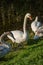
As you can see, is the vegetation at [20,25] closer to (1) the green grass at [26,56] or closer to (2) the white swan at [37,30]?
(1) the green grass at [26,56]

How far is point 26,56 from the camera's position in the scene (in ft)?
30.1

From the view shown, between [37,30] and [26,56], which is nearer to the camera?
[26,56]

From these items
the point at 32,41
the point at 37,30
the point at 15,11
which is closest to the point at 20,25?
the point at 37,30

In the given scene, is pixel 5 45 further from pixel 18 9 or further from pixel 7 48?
pixel 18 9

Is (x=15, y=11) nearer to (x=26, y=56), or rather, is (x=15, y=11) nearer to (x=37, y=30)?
(x=37, y=30)

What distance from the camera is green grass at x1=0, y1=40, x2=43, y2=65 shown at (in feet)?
27.8

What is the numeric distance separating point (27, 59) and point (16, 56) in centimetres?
90

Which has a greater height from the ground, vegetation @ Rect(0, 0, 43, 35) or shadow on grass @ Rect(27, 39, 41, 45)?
vegetation @ Rect(0, 0, 43, 35)

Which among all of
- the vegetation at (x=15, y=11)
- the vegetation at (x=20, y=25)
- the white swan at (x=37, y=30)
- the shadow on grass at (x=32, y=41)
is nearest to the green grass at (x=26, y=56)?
the vegetation at (x=20, y=25)

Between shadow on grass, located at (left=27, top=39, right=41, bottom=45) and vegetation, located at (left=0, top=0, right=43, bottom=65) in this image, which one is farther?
shadow on grass, located at (left=27, top=39, right=41, bottom=45)

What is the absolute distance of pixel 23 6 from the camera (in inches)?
708

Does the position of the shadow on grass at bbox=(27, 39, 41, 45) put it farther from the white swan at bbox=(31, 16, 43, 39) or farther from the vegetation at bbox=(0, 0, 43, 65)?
the white swan at bbox=(31, 16, 43, 39)

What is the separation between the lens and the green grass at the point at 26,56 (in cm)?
847

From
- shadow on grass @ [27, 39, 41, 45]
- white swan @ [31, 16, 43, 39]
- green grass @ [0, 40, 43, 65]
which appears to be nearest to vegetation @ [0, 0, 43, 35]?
white swan @ [31, 16, 43, 39]
